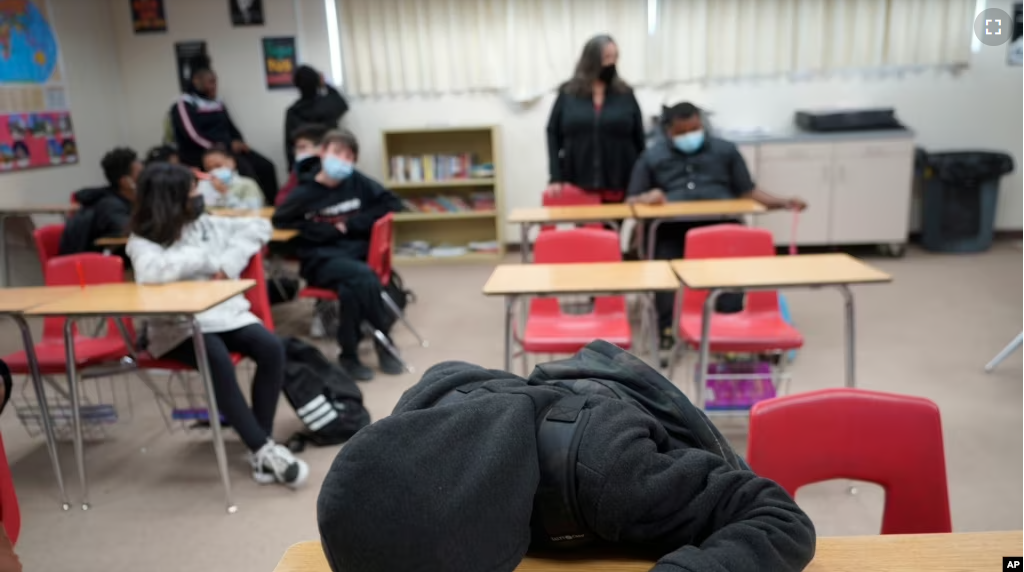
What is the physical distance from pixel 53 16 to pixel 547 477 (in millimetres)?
6348

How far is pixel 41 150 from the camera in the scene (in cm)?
539

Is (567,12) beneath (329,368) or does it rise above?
above

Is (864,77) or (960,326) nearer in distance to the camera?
(960,326)

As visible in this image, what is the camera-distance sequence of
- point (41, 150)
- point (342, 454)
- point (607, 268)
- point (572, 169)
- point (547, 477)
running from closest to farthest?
point (342, 454) → point (547, 477) → point (607, 268) → point (572, 169) → point (41, 150)

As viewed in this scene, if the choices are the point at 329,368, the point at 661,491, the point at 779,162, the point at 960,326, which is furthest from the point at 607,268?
the point at 779,162

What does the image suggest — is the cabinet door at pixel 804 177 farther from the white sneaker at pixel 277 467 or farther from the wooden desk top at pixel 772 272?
the white sneaker at pixel 277 467

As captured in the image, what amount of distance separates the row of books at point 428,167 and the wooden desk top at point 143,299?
3640mm

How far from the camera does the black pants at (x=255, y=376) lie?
260 centimetres

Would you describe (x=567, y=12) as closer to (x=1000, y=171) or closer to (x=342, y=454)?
(x=1000, y=171)

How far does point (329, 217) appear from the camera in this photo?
3.86 meters

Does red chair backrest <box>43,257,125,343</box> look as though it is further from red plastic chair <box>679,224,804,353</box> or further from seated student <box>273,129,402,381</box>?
red plastic chair <box>679,224,804,353</box>

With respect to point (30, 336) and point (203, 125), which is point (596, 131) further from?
point (203, 125)

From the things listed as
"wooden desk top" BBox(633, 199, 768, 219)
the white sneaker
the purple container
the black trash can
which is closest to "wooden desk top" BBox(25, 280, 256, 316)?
the white sneaker

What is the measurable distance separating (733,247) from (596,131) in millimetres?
1643
